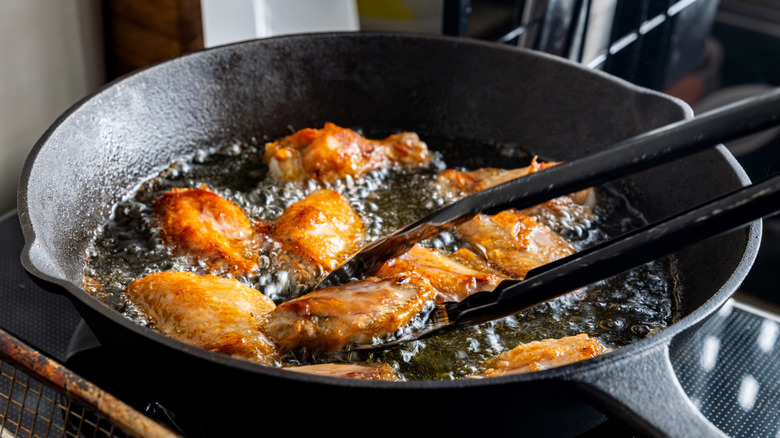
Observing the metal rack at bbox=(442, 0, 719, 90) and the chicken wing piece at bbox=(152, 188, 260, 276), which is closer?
the chicken wing piece at bbox=(152, 188, 260, 276)

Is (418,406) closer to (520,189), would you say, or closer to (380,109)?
(520,189)

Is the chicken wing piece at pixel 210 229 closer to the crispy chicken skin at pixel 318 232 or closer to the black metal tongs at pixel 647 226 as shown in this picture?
the crispy chicken skin at pixel 318 232

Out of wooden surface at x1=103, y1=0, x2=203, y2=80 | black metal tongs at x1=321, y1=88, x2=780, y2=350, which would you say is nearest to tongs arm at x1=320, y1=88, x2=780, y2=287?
black metal tongs at x1=321, y1=88, x2=780, y2=350

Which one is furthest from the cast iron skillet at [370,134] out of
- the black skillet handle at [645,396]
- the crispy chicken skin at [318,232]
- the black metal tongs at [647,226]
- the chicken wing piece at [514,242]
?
the crispy chicken skin at [318,232]

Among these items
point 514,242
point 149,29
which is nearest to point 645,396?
point 514,242

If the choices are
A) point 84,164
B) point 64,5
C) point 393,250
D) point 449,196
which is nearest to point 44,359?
point 393,250

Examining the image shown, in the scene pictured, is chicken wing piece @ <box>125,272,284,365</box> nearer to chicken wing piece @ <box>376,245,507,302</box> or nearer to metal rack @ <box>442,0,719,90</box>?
chicken wing piece @ <box>376,245,507,302</box>
